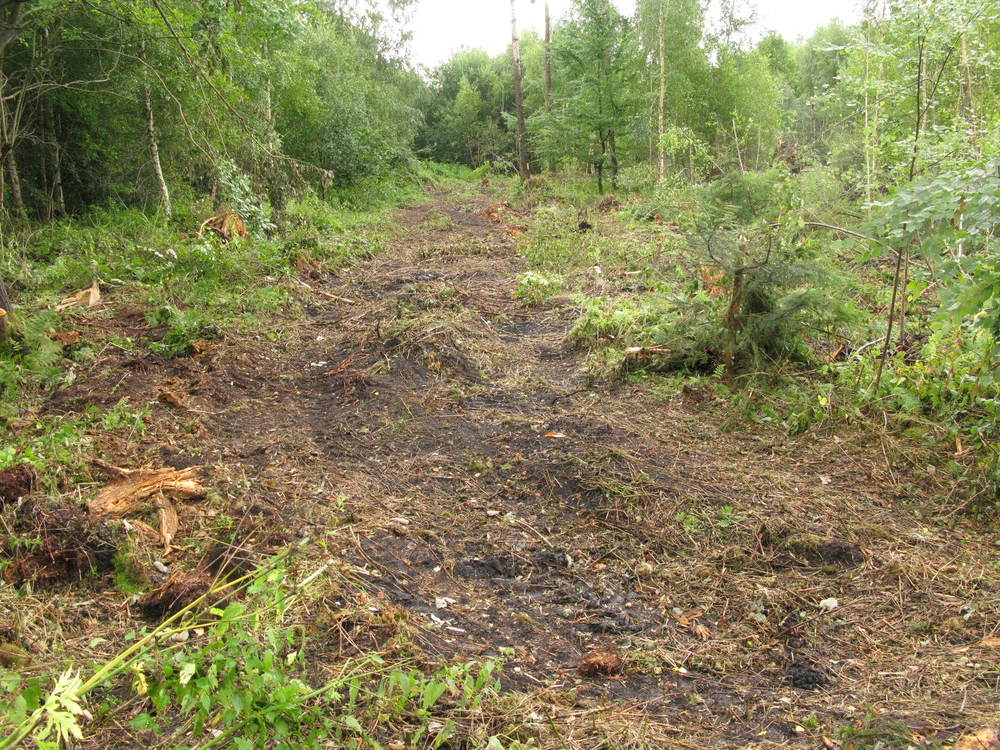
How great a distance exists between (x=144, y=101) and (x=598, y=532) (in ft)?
31.8

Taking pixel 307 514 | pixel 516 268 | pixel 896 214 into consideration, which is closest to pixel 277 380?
pixel 307 514

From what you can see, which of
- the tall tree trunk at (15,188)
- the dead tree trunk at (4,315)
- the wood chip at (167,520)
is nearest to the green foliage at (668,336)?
the wood chip at (167,520)

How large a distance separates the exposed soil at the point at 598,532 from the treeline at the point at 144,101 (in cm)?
290

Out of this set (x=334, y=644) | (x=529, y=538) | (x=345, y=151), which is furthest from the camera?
(x=345, y=151)

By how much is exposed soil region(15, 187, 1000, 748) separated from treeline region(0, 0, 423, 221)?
290 centimetres

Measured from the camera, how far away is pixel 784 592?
3.18 metres

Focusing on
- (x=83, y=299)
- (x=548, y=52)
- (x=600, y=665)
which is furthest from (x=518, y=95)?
(x=600, y=665)

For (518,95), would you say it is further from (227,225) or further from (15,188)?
(15,188)

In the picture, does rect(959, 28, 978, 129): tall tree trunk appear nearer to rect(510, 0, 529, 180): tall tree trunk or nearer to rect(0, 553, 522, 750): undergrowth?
rect(0, 553, 522, 750): undergrowth

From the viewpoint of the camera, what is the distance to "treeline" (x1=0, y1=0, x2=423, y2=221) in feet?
23.2

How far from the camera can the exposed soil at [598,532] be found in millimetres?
2566

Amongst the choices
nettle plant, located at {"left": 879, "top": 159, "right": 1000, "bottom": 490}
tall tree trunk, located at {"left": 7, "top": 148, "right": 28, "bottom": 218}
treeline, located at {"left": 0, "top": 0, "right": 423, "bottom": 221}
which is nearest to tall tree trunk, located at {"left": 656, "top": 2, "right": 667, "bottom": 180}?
treeline, located at {"left": 0, "top": 0, "right": 423, "bottom": 221}

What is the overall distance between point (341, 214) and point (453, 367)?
35.5 ft

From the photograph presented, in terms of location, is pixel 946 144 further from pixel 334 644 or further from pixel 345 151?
pixel 345 151
